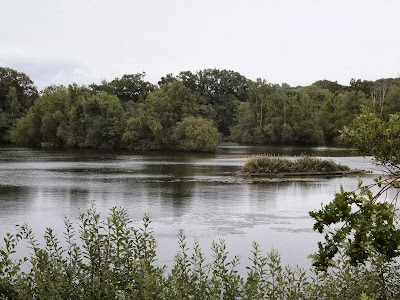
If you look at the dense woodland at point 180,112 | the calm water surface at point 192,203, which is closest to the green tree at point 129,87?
the dense woodland at point 180,112

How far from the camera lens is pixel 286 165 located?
3206cm

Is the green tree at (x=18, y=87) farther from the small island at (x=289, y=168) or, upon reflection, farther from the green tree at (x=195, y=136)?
the small island at (x=289, y=168)

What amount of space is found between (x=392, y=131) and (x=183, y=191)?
16369 millimetres

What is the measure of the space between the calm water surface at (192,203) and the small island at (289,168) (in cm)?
165

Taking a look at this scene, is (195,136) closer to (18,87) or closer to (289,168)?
(289,168)

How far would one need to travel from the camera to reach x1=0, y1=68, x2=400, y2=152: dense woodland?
241 ft

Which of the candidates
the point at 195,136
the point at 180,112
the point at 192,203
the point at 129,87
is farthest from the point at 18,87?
the point at 192,203

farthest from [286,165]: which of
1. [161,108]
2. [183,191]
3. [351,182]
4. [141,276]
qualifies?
[161,108]

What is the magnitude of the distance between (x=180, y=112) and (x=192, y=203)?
2176 inches

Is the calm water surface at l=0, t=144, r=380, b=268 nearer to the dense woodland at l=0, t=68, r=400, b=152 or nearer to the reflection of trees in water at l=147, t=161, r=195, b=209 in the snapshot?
the reflection of trees in water at l=147, t=161, r=195, b=209

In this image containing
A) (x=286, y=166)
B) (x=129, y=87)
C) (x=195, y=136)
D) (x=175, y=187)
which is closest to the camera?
(x=175, y=187)

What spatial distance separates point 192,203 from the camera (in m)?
19.8

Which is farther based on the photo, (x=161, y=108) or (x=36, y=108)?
(x=36, y=108)

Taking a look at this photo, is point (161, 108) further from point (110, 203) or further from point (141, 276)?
point (141, 276)
